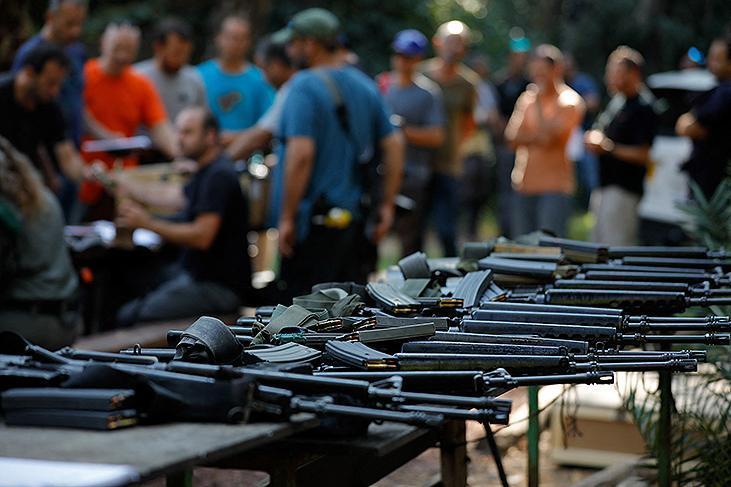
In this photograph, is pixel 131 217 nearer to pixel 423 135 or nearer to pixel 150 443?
pixel 423 135

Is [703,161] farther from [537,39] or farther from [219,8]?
[537,39]

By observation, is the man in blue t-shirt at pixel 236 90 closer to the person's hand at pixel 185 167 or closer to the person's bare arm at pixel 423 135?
the person's bare arm at pixel 423 135

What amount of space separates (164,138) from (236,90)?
72 centimetres

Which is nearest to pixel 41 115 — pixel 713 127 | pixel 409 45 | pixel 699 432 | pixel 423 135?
pixel 409 45

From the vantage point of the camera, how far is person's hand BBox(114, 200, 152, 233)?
8008mm

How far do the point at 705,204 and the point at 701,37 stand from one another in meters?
15.4

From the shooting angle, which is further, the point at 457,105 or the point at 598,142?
the point at 457,105

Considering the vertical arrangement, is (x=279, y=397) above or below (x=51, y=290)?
below

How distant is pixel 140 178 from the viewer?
8.59 m

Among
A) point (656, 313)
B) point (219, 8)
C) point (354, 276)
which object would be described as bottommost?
point (656, 313)

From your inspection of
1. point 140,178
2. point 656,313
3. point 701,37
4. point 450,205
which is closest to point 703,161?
point 450,205

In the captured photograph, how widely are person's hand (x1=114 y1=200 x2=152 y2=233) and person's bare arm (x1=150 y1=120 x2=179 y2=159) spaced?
Answer: 173 cm

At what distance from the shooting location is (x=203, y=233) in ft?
26.2

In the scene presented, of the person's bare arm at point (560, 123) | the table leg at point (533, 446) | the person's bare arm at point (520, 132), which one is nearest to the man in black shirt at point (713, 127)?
the person's bare arm at point (560, 123)
